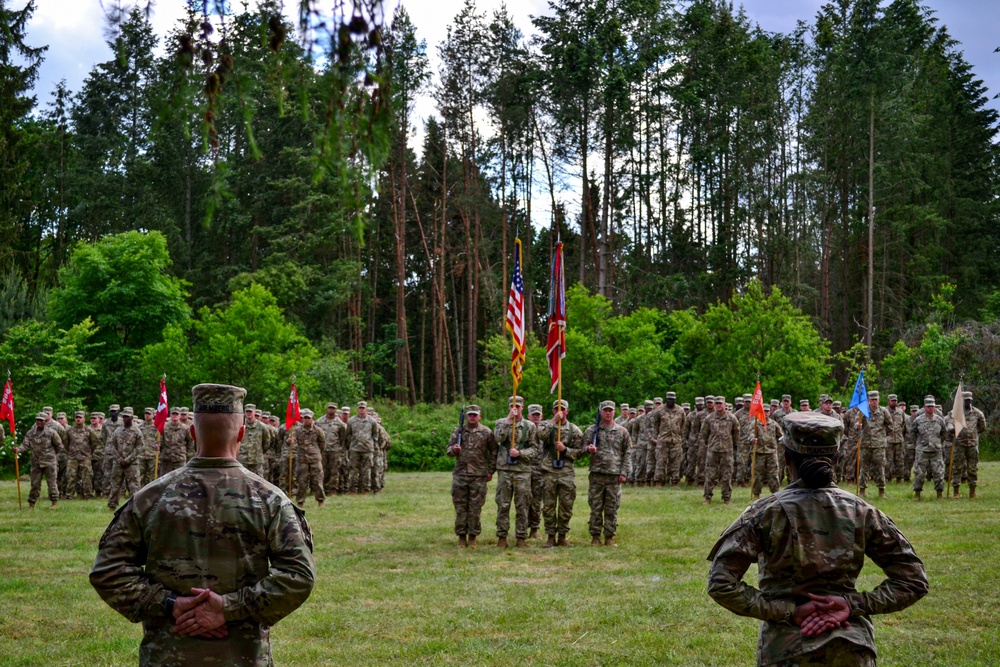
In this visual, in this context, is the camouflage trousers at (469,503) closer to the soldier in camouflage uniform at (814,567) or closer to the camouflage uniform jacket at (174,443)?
the camouflage uniform jacket at (174,443)

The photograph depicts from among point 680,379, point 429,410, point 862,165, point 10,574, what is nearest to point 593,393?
point 680,379

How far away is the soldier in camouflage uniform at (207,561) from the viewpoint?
4383 millimetres

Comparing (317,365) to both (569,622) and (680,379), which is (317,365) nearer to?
(680,379)

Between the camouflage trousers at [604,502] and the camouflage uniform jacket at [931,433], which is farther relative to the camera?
the camouflage uniform jacket at [931,433]

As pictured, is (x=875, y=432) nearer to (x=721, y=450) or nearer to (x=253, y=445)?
(x=721, y=450)

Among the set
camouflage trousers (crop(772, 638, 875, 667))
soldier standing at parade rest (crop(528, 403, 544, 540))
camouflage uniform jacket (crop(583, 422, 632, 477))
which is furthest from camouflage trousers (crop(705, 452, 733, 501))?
camouflage trousers (crop(772, 638, 875, 667))

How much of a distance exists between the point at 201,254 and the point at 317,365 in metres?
14.4

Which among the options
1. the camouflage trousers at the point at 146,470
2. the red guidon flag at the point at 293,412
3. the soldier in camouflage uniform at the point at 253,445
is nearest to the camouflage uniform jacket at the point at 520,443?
the soldier in camouflage uniform at the point at 253,445

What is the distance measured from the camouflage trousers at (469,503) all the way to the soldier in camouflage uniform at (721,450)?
24.1ft

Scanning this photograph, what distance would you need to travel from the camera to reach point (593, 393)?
3759 cm

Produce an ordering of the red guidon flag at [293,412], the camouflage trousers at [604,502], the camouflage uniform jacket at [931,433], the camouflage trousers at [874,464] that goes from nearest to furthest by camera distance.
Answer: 1. the camouflage trousers at [604,502]
2. the camouflage uniform jacket at [931,433]
3. the camouflage trousers at [874,464]
4. the red guidon flag at [293,412]

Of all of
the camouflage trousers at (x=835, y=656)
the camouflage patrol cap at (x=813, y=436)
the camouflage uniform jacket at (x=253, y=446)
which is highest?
the camouflage patrol cap at (x=813, y=436)

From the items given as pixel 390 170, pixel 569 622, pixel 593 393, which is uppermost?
pixel 390 170

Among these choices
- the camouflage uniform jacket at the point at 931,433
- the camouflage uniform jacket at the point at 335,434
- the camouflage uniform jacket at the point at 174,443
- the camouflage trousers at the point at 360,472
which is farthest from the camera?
the camouflage trousers at the point at 360,472
